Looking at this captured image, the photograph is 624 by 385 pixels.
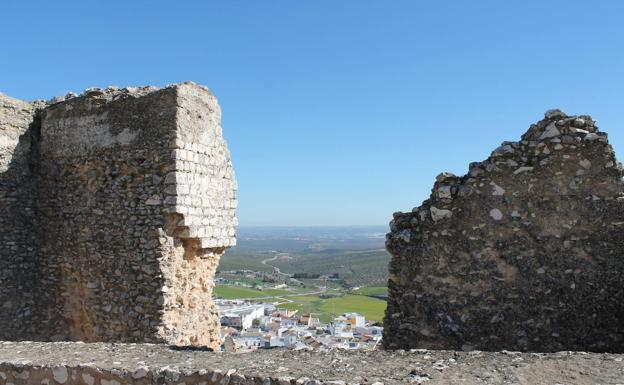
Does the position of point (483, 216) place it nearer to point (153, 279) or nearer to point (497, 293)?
point (497, 293)

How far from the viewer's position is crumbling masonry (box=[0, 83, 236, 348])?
7.61m

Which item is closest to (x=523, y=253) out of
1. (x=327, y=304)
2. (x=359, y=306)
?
(x=359, y=306)

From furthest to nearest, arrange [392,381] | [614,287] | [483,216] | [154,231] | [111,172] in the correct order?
[111,172], [154,231], [483,216], [614,287], [392,381]

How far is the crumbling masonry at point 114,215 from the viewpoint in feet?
25.0

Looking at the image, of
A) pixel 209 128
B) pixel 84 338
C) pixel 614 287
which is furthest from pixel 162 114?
pixel 614 287

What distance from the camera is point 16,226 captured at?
344 inches

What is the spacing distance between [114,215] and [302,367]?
16.0 feet

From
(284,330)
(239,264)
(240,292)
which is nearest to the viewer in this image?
(284,330)

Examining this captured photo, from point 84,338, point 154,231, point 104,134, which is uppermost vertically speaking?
point 104,134

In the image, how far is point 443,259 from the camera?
5.53 m

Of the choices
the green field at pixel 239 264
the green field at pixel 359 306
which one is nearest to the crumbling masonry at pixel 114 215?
the green field at pixel 359 306

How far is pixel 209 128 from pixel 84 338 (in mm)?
3744

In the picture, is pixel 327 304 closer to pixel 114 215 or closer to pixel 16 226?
pixel 16 226

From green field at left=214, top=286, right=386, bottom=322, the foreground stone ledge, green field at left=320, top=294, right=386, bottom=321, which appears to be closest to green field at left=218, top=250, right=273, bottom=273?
green field at left=214, top=286, right=386, bottom=322
